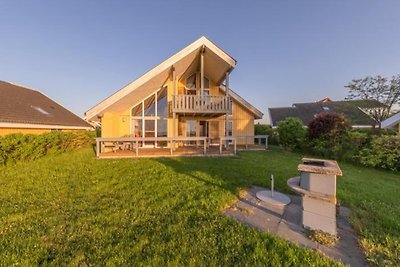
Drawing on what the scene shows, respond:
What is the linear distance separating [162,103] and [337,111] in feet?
88.4

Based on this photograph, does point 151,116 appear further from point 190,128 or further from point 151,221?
point 151,221

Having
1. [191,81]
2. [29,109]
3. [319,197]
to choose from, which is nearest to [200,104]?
[191,81]

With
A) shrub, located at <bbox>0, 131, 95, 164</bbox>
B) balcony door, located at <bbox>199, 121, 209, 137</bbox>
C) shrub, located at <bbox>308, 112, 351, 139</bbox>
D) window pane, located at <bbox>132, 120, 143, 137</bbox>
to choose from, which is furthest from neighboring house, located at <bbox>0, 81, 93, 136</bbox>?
shrub, located at <bbox>308, 112, 351, 139</bbox>

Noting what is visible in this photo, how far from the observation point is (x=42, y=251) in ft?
8.93

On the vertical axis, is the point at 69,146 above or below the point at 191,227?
above

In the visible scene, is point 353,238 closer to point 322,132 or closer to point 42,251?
point 42,251

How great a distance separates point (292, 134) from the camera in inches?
563

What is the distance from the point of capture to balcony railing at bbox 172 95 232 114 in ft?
38.9

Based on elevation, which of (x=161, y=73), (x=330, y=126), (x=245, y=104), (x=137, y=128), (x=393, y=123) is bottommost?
(x=137, y=128)

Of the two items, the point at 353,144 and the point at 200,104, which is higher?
the point at 200,104

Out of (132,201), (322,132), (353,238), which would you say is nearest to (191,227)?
(132,201)

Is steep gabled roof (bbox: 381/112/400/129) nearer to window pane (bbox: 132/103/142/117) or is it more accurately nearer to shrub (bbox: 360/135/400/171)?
shrub (bbox: 360/135/400/171)

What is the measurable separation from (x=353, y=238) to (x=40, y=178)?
→ 808 centimetres

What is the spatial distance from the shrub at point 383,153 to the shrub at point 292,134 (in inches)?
159
